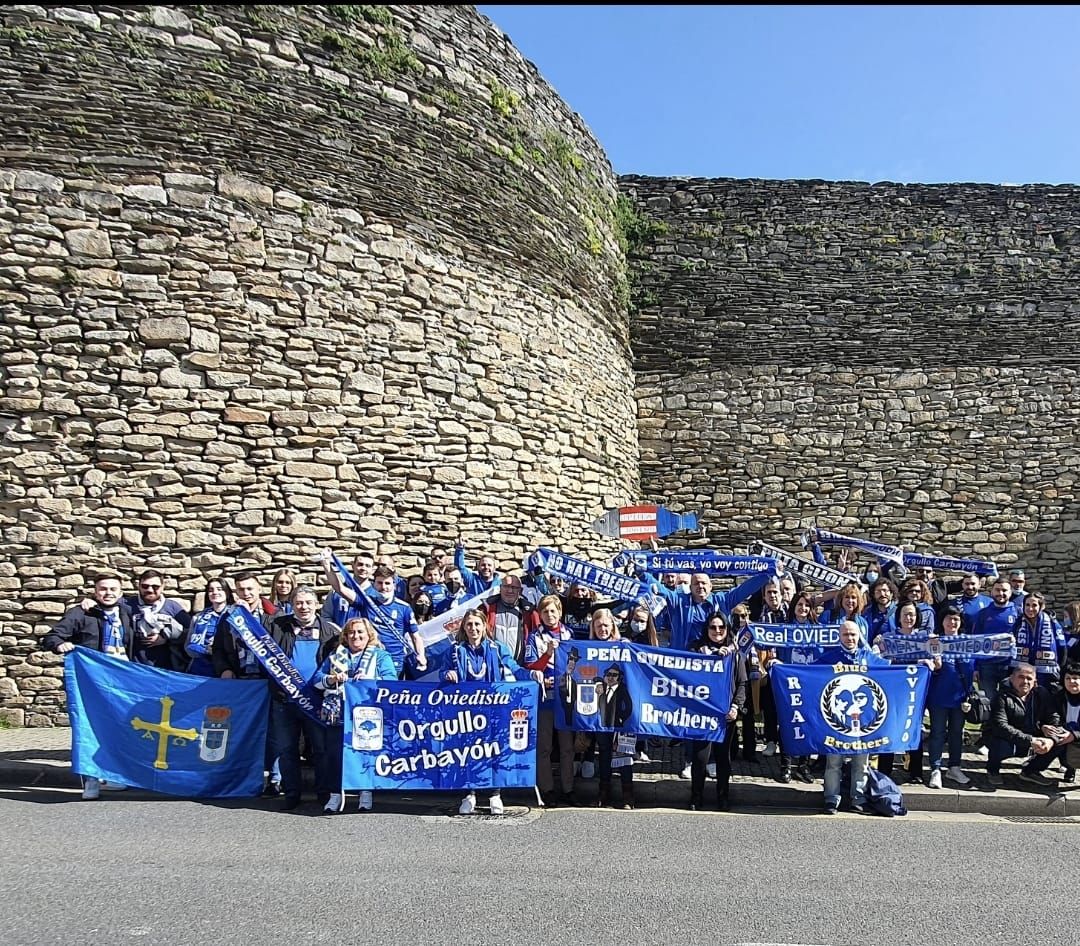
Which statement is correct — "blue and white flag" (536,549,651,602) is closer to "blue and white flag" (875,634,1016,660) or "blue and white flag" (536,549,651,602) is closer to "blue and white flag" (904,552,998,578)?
"blue and white flag" (875,634,1016,660)

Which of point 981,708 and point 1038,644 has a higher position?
point 1038,644

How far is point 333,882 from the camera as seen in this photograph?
4820 millimetres

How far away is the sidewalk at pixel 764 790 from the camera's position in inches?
269

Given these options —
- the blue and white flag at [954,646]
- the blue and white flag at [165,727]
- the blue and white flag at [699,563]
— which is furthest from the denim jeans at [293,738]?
the blue and white flag at [954,646]

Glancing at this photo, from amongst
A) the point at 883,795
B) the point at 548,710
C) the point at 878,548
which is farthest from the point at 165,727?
the point at 878,548

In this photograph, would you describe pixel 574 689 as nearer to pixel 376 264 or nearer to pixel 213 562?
pixel 213 562

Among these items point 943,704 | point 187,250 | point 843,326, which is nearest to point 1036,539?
point 843,326

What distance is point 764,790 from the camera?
7.01 meters

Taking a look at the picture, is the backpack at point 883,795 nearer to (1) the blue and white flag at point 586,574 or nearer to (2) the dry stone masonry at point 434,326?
(1) the blue and white flag at point 586,574

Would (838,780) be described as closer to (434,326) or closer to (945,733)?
(945,733)

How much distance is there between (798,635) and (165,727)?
18.2 ft

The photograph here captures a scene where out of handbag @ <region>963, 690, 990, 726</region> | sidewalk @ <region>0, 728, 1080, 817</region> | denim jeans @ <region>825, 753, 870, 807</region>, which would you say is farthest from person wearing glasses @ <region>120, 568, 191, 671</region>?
handbag @ <region>963, 690, 990, 726</region>

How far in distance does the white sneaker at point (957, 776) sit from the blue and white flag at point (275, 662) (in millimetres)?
5337

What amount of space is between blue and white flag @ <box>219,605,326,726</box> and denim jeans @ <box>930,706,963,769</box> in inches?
203
